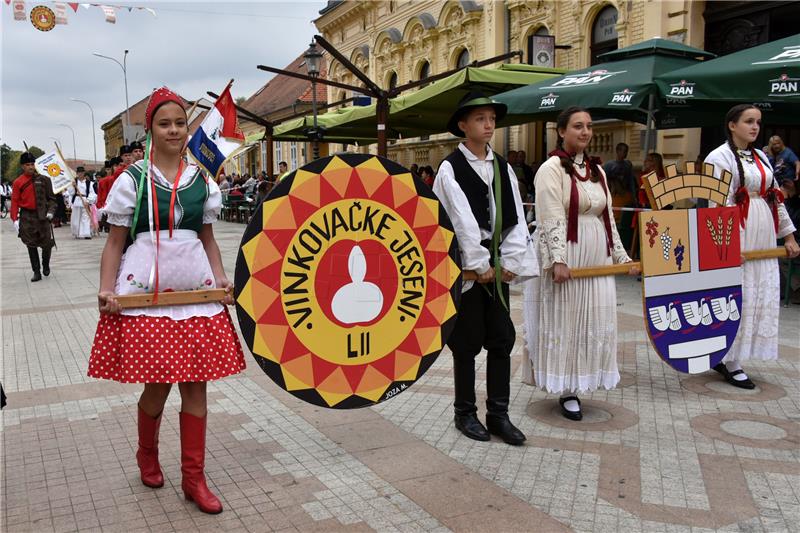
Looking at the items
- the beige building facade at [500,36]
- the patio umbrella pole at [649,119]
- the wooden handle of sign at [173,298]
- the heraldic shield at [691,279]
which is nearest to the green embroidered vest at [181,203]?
the wooden handle of sign at [173,298]

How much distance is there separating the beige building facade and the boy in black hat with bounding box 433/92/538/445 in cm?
710

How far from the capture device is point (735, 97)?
24.2 ft

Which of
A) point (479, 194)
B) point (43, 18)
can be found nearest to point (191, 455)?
point (479, 194)

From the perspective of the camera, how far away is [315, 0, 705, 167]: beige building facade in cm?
1313

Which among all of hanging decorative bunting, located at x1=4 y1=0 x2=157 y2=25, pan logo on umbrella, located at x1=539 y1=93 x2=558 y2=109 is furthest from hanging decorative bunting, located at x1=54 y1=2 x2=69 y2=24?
pan logo on umbrella, located at x1=539 y1=93 x2=558 y2=109

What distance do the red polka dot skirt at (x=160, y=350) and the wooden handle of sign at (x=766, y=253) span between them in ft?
12.5

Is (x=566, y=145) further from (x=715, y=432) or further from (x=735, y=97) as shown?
(x=735, y=97)

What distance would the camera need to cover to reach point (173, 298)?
3.14m

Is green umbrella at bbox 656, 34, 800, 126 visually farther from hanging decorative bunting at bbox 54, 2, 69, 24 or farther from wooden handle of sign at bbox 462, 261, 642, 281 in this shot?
hanging decorative bunting at bbox 54, 2, 69, 24

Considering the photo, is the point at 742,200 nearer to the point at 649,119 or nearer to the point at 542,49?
the point at 649,119

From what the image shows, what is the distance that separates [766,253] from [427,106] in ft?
30.0

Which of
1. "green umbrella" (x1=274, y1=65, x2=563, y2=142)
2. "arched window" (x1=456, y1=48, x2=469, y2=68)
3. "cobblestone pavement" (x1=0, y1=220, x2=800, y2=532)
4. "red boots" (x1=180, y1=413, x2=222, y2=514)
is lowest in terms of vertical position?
"cobblestone pavement" (x1=0, y1=220, x2=800, y2=532)

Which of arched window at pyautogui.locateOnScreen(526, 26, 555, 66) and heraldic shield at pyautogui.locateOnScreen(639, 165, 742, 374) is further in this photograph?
arched window at pyautogui.locateOnScreen(526, 26, 555, 66)

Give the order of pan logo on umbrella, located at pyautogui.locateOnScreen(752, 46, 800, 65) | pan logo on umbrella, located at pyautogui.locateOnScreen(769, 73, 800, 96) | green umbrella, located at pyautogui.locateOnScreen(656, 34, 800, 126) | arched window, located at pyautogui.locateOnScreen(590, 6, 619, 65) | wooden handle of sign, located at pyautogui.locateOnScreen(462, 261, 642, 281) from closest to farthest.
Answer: wooden handle of sign, located at pyautogui.locateOnScreen(462, 261, 642, 281) < pan logo on umbrella, located at pyautogui.locateOnScreen(769, 73, 800, 96) < green umbrella, located at pyautogui.locateOnScreen(656, 34, 800, 126) < pan logo on umbrella, located at pyautogui.locateOnScreen(752, 46, 800, 65) < arched window, located at pyautogui.locateOnScreen(590, 6, 619, 65)
